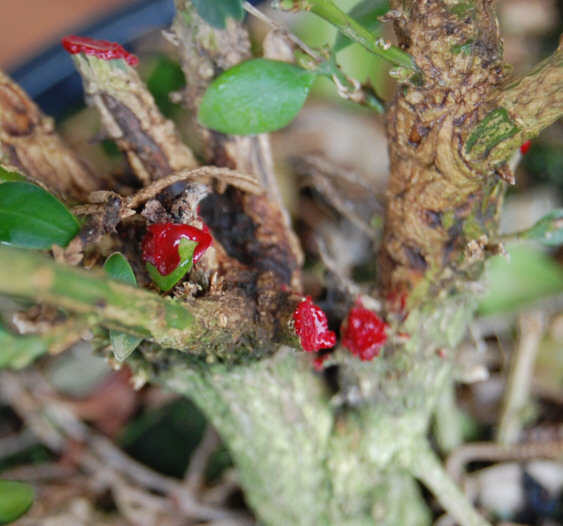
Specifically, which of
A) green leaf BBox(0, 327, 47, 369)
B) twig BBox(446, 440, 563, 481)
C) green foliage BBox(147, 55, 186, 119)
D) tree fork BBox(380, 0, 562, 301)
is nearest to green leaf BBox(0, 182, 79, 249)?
green leaf BBox(0, 327, 47, 369)

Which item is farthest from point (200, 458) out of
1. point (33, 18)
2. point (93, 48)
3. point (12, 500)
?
point (33, 18)

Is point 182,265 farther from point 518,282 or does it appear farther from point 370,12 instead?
point 518,282

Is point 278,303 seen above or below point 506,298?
below

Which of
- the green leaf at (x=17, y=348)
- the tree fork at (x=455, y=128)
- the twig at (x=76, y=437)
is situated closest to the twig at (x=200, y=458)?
the twig at (x=76, y=437)

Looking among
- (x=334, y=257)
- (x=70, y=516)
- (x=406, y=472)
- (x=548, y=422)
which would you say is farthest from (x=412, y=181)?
(x=70, y=516)

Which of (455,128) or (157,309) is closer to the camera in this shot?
(157,309)

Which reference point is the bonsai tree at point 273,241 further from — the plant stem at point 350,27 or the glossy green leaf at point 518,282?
the glossy green leaf at point 518,282

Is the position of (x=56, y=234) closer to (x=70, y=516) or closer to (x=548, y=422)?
(x=70, y=516)
